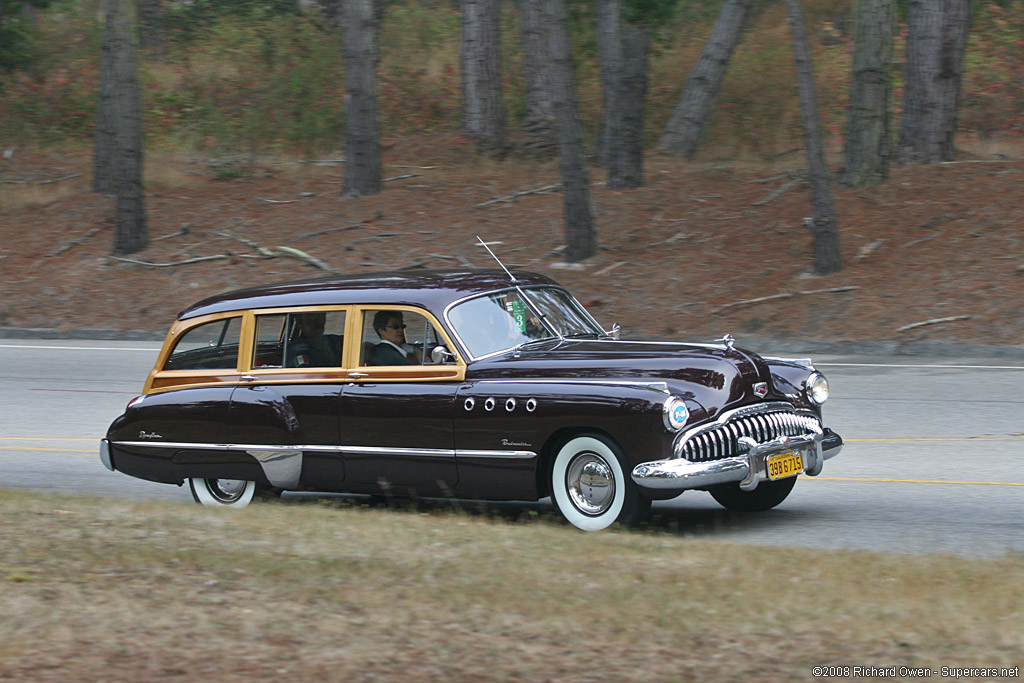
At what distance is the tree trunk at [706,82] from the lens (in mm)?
25438

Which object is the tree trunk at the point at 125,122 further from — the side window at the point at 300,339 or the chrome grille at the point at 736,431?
the chrome grille at the point at 736,431

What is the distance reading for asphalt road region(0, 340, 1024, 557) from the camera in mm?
7734

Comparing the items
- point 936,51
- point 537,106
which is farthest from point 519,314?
point 537,106

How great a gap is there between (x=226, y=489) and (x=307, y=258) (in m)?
13.6

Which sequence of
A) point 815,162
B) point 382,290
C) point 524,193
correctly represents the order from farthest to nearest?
point 524,193, point 815,162, point 382,290

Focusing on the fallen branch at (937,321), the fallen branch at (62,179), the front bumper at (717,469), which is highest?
the fallen branch at (62,179)

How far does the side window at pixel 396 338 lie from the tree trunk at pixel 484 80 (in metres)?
19.0

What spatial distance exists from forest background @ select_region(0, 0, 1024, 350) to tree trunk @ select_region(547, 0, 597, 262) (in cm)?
48

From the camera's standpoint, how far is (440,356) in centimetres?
795

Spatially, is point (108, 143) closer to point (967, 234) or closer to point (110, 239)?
point (110, 239)

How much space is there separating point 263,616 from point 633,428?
8.88 feet

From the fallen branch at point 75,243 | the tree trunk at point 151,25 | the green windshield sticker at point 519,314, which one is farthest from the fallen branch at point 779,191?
the tree trunk at point 151,25

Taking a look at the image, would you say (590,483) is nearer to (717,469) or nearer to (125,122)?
(717,469)

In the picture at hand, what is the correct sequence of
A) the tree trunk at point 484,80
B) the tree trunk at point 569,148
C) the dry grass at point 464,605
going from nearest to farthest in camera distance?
1. the dry grass at point 464,605
2. the tree trunk at point 569,148
3. the tree trunk at point 484,80
